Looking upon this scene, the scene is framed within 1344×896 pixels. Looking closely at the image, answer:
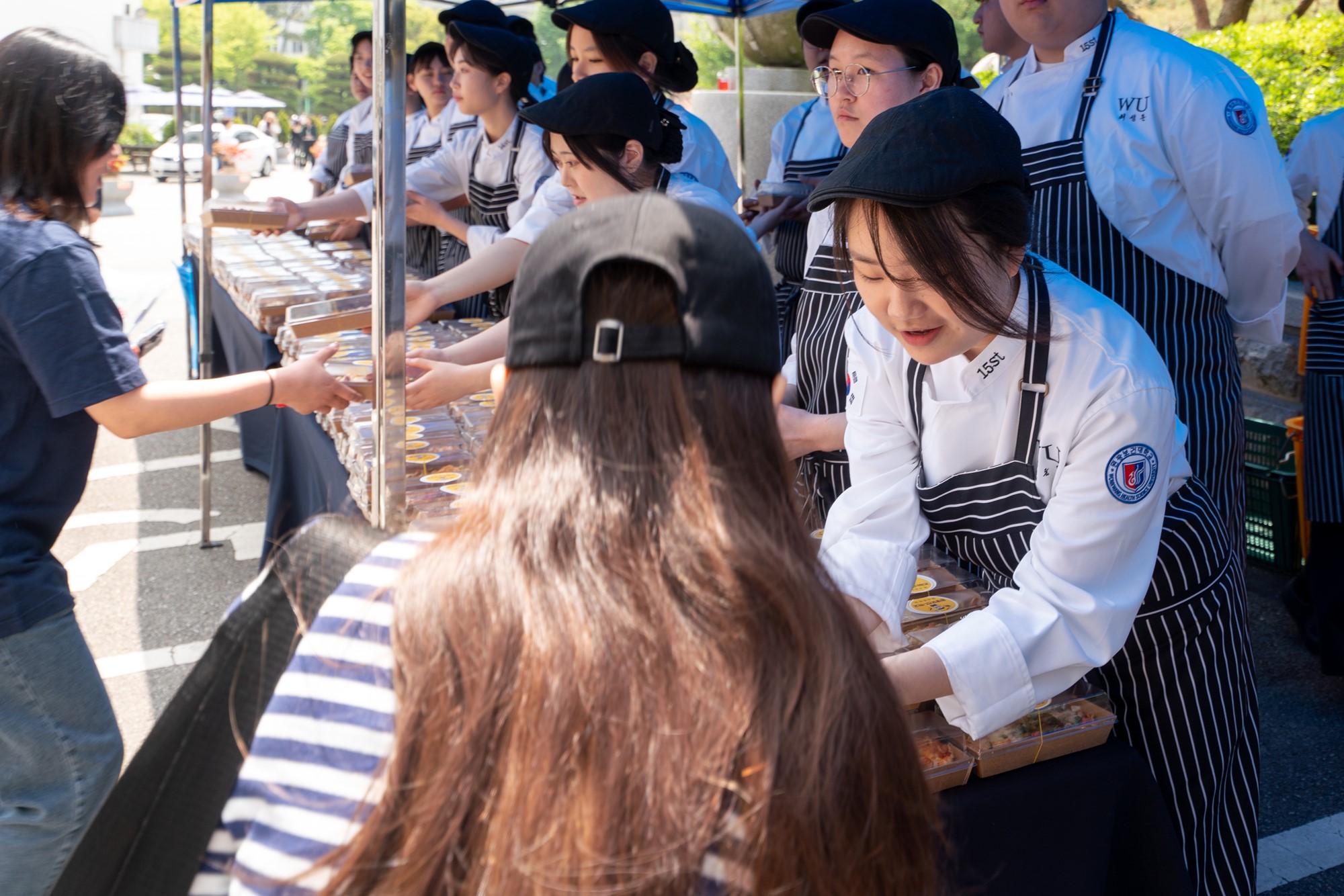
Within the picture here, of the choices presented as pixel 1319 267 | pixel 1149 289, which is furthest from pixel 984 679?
pixel 1319 267

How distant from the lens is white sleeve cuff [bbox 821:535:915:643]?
4.67ft

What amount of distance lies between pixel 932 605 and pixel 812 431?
595 millimetres

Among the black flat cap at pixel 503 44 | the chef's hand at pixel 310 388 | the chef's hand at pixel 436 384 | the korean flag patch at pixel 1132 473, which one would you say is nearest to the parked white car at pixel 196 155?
Result: the black flat cap at pixel 503 44

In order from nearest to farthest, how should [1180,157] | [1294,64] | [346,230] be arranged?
[1180,157]
[346,230]
[1294,64]

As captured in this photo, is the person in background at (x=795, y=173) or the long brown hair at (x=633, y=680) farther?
the person in background at (x=795, y=173)

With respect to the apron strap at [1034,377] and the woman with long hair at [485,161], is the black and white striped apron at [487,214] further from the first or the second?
the apron strap at [1034,377]

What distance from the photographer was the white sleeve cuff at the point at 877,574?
1.42 m

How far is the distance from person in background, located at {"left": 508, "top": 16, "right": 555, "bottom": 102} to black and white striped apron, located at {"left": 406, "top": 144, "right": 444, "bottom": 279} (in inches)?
20.8

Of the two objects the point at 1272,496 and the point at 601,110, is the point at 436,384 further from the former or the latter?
the point at 1272,496

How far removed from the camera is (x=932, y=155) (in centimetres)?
132

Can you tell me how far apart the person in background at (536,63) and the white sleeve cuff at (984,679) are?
Result: 2873 mm

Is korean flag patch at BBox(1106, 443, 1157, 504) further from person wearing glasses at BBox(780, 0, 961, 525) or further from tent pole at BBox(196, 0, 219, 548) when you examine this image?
tent pole at BBox(196, 0, 219, 548)

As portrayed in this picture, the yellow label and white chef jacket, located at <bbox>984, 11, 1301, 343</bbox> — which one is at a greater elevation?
white chef jacket, located at <bbox>984, 11, 1301, 343</bbox>

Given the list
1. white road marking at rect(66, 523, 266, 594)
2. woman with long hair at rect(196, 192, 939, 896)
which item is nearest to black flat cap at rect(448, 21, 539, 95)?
white road marking at rect(66, 523, 266, 594)
